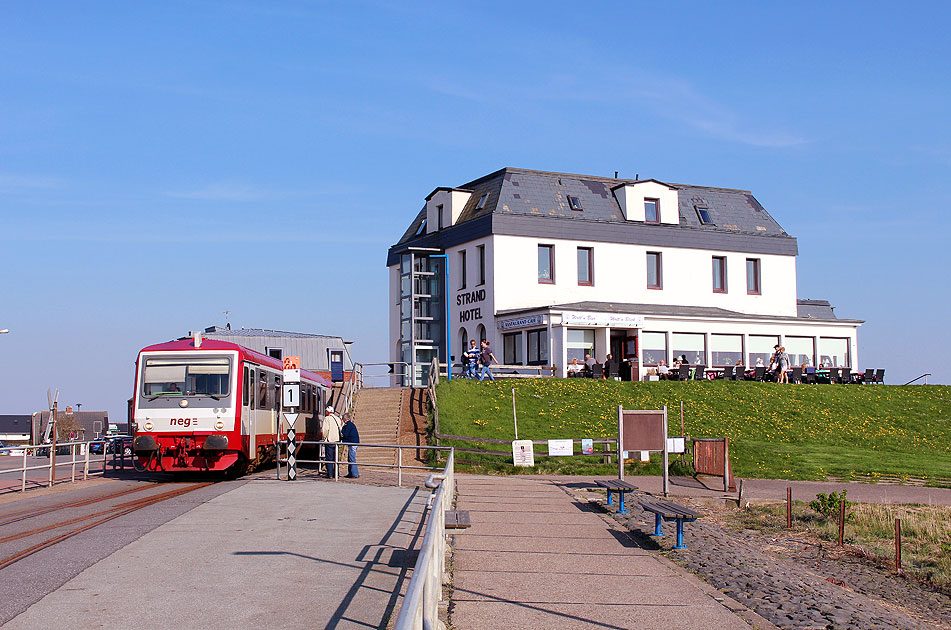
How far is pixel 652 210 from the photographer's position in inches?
2005

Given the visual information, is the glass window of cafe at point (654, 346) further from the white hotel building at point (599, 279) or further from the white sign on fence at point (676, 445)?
the white sign on fence at point (676, 445)

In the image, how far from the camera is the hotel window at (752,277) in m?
52.4

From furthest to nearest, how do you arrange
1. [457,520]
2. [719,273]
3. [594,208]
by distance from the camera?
[719,273]
[594,208]
[457,520]

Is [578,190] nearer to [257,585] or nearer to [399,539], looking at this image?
[399,539]

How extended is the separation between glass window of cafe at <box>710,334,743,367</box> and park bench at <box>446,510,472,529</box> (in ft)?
111

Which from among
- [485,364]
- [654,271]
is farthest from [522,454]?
[654,271]

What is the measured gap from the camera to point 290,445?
2267 centimetres

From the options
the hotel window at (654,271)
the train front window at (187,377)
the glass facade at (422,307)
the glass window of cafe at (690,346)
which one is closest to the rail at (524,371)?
the glass facade at (422,307)

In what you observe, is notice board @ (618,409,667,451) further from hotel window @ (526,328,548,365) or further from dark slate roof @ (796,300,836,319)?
dark slate roof @ (796,300,836,319)

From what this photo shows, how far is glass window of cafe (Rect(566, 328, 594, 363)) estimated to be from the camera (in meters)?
44.1

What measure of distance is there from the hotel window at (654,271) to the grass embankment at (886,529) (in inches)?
1156

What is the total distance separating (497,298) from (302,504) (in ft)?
94.4

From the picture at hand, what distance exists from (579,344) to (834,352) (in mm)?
14659

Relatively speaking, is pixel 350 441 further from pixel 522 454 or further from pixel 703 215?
pixel 703 215
